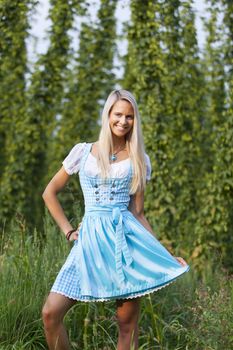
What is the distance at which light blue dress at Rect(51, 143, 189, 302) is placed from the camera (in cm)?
321

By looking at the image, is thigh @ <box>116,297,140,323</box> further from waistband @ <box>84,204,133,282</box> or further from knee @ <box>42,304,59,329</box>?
knee @ <box>42,304,59,329</box>

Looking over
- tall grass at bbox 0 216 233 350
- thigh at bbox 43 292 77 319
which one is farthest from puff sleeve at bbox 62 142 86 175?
tall grass at bbox 0 216 233 350

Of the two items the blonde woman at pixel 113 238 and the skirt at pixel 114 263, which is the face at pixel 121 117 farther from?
the skirt at pixel 114 263

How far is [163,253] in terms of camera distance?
334cm

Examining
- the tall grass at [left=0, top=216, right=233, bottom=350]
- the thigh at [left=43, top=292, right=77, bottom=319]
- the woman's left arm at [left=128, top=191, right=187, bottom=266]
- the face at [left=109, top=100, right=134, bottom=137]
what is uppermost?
the face at [left=109, top=100, right=134, bottom=137]

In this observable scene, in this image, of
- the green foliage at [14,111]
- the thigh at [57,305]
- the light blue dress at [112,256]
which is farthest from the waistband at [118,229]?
the green foliage at [14,111]

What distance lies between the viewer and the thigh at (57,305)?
123 inches

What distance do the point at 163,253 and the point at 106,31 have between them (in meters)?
4.68

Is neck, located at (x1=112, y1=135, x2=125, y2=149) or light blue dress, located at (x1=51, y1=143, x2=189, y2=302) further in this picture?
neck, located at (x1=112, y1=135, x2=125, y2=149)

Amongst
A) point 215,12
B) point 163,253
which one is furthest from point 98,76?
point 163,253

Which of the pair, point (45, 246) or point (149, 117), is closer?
point (45, 246)

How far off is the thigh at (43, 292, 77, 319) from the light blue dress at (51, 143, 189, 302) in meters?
0.03

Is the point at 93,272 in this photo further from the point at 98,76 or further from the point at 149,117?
the point at 98,76

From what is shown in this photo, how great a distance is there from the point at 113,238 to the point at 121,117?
614 mm
